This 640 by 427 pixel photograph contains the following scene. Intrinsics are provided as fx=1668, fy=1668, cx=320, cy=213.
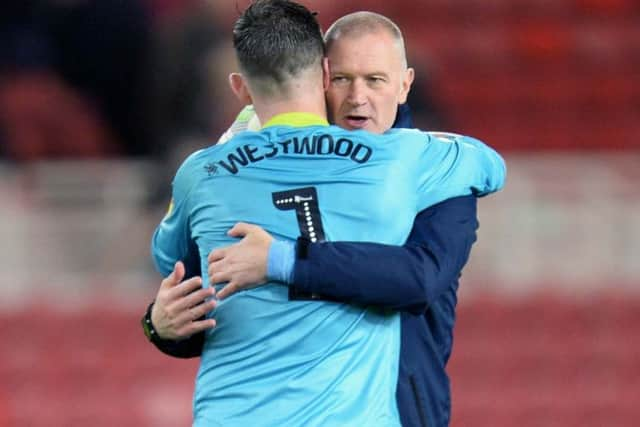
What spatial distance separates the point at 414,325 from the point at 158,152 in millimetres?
4523

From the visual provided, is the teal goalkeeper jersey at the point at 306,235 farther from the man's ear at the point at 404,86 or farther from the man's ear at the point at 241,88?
the man's ear at the point at 404,86

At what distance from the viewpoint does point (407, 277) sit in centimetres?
314

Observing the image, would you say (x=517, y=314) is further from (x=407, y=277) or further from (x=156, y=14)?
(x=407, y=277)

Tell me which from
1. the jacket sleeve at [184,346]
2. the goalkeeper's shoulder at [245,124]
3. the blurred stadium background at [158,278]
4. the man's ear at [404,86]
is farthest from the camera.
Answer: the blurred stadium background at [158,278]

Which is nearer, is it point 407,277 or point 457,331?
point 407,277

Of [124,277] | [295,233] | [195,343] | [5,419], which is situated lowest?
[5,419]

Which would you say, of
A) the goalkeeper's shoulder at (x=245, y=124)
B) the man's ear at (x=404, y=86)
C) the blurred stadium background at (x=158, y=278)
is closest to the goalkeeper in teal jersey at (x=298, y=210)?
the goalkeeper's shoulder at (x=245, y=124)

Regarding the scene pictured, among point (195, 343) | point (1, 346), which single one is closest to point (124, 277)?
point (1, 346)

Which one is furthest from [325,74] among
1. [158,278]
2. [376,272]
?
[158,278]

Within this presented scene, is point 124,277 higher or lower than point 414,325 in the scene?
lower

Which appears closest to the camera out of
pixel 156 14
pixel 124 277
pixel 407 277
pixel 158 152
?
pixel 407 277

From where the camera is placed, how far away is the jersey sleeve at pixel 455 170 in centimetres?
327

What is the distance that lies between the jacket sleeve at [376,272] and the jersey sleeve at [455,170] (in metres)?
0.10

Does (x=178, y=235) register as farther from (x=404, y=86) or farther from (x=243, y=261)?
(x=404, y=86)
